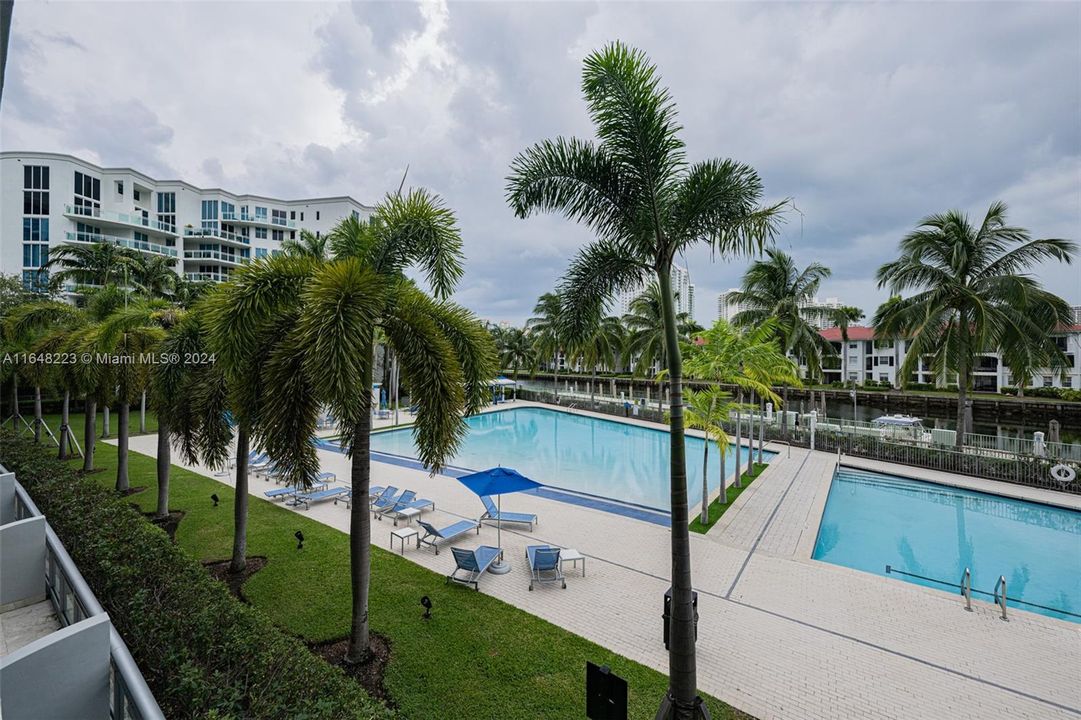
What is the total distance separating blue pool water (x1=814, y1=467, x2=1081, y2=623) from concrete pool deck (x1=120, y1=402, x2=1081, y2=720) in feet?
5.53

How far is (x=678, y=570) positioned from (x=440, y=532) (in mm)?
7076

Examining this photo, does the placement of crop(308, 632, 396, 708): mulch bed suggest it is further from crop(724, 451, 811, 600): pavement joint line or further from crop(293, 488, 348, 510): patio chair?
crop(293, 488, 348, 510): patio chair

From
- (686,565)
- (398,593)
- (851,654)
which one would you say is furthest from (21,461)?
(851,654)

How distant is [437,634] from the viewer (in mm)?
7430

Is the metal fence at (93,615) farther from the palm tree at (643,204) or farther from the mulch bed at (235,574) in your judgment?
the palm tree at (643,204)

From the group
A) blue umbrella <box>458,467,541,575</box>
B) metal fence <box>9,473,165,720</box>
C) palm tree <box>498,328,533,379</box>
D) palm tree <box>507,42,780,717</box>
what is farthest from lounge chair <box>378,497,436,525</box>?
palm tree <box>498,328,533,379</box>

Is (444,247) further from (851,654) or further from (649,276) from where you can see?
(851,654)

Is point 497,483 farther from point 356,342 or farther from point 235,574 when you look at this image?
point 356,342

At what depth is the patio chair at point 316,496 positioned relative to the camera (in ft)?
45.4

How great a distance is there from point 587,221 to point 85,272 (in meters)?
32.9

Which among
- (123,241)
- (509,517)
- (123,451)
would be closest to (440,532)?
(509,517)

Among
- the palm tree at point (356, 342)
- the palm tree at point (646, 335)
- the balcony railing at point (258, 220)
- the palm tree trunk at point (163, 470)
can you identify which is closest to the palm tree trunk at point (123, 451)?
the palm tree trunk at point (163, 470)

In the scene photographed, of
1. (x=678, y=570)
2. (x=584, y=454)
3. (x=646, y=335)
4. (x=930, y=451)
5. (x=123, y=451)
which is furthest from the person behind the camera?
(x=646, y=335)

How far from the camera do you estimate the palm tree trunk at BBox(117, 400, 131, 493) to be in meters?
13.6
